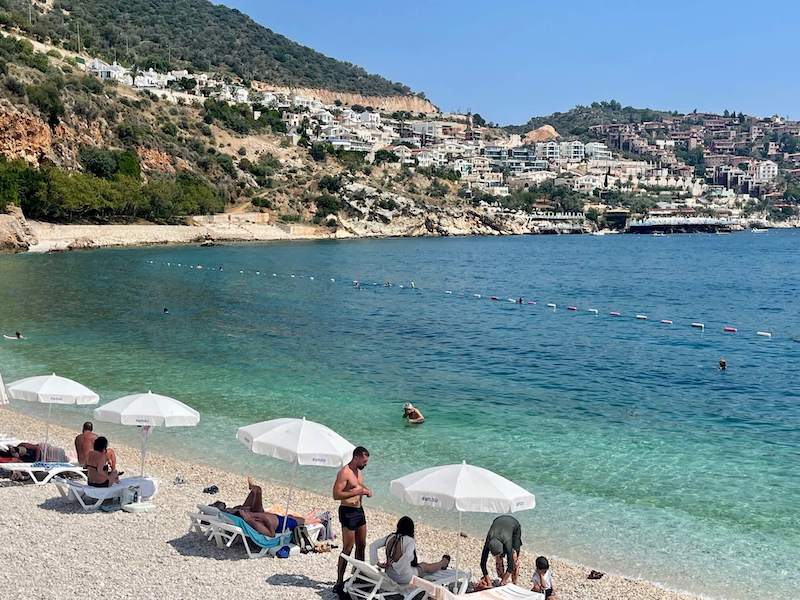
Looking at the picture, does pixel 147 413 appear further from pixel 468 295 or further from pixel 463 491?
pixel 468 295

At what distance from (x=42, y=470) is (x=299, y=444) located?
5.06 m

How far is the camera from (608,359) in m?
28.0

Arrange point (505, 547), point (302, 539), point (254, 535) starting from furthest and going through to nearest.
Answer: point (302, 539), point (254, 535), point (505, 547)

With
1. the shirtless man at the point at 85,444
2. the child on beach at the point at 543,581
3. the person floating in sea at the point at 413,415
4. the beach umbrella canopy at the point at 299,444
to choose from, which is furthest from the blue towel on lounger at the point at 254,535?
the person floating in sea at the point at 413,415

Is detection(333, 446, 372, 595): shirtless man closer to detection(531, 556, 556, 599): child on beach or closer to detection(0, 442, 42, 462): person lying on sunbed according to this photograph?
detection(531, 556, 556, 599): child on beach

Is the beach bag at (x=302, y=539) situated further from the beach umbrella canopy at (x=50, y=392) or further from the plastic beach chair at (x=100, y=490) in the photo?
the beach umbrella canopy at (x=50, y=392)

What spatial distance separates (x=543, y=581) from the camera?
8.90 meters

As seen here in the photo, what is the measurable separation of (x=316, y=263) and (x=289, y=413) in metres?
53.5

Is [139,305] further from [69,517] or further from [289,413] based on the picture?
[69,517]

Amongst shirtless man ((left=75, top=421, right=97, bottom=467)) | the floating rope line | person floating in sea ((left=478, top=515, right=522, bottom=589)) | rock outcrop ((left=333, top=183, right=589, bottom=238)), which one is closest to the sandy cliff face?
the floating rope line

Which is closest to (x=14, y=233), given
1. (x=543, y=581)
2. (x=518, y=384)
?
(x=518, y=384)

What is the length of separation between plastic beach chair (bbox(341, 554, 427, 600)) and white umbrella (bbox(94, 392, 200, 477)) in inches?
168

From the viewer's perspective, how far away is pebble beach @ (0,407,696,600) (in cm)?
859

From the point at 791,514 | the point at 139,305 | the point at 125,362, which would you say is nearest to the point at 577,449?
the point at 791,514
